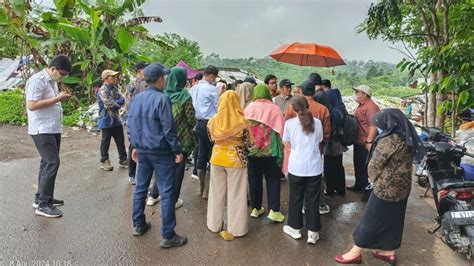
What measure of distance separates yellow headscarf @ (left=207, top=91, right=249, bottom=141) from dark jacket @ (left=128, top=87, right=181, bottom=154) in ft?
1.61

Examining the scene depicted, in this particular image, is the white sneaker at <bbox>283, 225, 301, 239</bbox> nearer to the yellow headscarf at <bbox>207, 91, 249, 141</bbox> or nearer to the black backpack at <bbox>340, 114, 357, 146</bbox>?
the yellow headscarf at <bbox>207, 91, 249, 141</bbox>

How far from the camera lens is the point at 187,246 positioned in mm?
3578

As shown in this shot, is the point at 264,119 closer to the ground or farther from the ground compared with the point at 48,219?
farther from the ground

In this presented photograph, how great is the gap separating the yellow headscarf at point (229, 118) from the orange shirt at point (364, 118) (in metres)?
2.10

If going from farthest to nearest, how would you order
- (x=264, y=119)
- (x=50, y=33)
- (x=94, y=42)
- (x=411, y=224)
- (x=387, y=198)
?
1. (x=50, y=33)
2. (x=94, y=42)
3. (x=411, y=224)
4. (x=264, y=119)
5. (x=387, y=198)

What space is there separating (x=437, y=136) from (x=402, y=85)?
28.4 meters

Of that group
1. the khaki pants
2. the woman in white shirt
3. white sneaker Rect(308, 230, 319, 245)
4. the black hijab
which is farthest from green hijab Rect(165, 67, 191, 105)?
the black hijab

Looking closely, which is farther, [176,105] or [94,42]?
[94,42]

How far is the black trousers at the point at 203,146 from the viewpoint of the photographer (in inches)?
189

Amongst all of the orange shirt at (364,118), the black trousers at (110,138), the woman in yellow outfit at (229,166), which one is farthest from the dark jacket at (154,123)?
the orange shirt at (364,118)

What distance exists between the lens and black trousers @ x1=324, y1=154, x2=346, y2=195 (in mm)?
5031

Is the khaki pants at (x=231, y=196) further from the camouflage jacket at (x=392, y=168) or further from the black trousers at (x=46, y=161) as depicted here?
the black trousers at (x=46, y=161)

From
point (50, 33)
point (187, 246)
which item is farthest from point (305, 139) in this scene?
point (50, 33)

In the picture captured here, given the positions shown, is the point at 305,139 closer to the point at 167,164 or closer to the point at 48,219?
the point at 167,164
